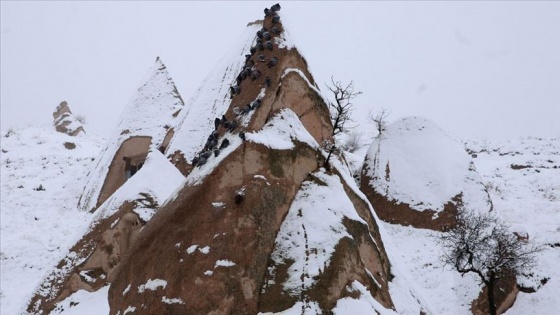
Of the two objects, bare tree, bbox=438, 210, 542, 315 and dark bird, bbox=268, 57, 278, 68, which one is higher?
dark bird, bbox=268, 57, 278, 68

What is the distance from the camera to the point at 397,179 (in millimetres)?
20906

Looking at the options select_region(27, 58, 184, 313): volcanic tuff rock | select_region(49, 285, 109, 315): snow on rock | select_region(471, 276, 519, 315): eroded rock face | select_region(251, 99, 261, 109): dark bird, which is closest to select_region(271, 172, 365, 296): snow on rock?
select_region(251, 99, 261, 109): dark bird

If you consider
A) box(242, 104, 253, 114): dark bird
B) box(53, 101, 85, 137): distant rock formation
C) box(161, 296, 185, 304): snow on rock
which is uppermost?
box(53, 101, 85, 137): distant rock formation

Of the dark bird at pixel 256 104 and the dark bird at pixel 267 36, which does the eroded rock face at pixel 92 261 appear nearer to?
the dark bird at pixel 256 104

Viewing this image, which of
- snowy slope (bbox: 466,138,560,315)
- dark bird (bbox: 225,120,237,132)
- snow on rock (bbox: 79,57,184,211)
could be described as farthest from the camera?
snow on rock (bbox: 79,57,184,211)

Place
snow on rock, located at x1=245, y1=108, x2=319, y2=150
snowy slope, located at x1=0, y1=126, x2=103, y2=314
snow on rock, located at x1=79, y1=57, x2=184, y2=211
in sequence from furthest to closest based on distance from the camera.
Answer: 1. snow on rock, located at x1=79, y1=57, x2=184, y2=211
2. snowy slope, located at x1=0, y1=126, x2=103, y2=314
3. snow on rock, located at x1=245, y1=108, x2=319, y2=150

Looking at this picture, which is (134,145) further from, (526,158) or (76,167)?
(526,158)

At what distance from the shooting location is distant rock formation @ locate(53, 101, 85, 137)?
4266 cm

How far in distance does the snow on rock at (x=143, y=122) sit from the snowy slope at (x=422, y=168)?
971 centimetres

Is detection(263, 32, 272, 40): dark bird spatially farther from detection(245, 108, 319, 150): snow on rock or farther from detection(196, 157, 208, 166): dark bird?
detection(196, 157, 208, 166): dark bird

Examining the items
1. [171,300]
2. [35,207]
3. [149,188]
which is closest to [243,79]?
[149,188]

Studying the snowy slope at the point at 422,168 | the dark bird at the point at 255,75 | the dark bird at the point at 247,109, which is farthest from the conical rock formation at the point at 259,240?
the snowy slope at the point at 422,168

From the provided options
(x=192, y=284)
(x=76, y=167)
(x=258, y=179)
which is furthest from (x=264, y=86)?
(x=76, y=167)

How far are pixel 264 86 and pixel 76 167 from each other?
22875 millimetres
